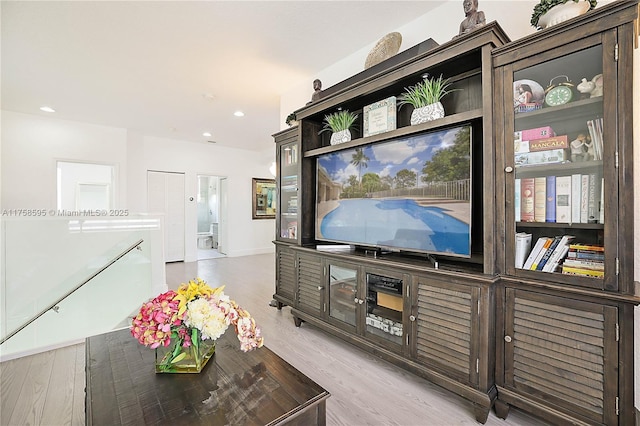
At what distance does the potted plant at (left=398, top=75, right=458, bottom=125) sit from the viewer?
190 cm

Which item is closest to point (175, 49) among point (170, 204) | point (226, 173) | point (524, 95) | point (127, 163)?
point (524, 95)

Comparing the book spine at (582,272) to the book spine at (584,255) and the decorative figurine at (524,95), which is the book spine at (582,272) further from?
the decorative figurine at (524,95)

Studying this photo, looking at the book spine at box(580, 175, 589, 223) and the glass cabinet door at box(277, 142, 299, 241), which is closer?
the book spine at box(580, 175, 589, 223)

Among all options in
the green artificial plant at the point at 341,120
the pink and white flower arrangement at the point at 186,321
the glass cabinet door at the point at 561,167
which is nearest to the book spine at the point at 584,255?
the glass cabinet door at the point at 561,167

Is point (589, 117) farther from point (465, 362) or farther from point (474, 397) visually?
point (474, 397)

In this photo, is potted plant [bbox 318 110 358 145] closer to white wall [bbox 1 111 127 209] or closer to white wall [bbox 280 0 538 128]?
white wall [bbox 280 0 538 128]

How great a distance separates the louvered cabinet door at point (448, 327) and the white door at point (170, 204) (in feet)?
19.9

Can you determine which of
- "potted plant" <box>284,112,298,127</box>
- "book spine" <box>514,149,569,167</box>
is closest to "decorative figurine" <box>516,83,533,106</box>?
"book spine" <box>514,149,569,167</box>

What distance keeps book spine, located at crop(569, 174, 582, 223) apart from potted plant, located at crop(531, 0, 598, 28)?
822mm

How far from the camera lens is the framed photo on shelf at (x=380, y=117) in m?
2.20

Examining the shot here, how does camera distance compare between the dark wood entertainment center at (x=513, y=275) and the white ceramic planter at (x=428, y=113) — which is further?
the white ceramic planter at (x=428, y=113)

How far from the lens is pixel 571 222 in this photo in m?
1.41

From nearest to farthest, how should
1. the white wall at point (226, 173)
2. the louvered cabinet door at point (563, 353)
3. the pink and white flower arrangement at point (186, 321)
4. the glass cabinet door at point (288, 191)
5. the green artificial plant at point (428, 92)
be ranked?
1. the pink and white flower arrangement at point (186, 321)
2. the louvered cabinet door at point (563, 353)
3. the green artificial plant at point (428, 92)
4. the glass cabinet door at point (288, 191)
5. the white wall at point (226, 173)

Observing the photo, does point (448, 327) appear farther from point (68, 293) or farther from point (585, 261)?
point (68, 293)
